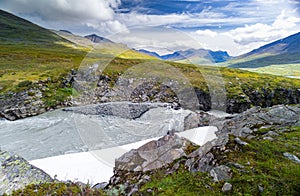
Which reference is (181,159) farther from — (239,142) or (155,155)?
(239,142)

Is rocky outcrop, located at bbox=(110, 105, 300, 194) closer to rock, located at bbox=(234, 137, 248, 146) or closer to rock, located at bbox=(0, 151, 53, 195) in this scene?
rock, located at bbox=(234, 137, 248, 146)

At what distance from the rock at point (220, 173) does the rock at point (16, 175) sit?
7.71 metres

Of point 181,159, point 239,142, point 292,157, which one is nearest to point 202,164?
point 181,159

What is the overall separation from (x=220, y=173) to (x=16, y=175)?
30.9ft

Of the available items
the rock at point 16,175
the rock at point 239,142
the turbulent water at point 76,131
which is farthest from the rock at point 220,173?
→ the turbulent water at point 76,131

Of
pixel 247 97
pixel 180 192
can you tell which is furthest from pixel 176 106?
pixel 180 192

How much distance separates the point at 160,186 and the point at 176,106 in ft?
91.6

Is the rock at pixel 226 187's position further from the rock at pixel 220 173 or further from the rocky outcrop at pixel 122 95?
the rocky outcrop at pixel 122 95

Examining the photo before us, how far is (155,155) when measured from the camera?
1020 centimetres

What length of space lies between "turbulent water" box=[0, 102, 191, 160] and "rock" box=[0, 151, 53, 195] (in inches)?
220

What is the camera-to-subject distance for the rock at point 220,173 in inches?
256

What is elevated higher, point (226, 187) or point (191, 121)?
point (226, 187)

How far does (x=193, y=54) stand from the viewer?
1338 centimetres

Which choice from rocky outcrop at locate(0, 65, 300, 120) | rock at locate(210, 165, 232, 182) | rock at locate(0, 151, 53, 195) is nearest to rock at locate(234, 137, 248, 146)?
rock at locate(210, 165, 232, 182)
